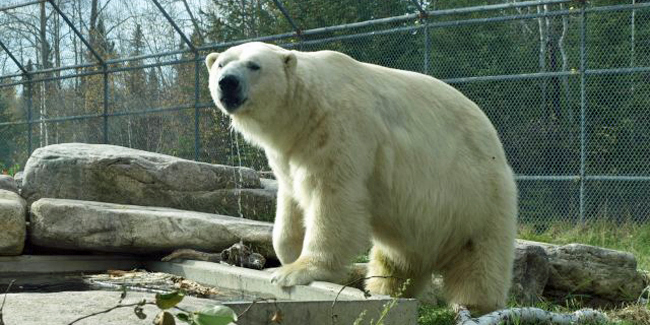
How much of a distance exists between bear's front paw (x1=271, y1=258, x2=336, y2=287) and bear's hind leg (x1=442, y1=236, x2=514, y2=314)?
30.8 inches

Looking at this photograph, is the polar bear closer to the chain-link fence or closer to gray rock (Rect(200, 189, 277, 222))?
gray rock (Rect(200, 189, 277, 222))

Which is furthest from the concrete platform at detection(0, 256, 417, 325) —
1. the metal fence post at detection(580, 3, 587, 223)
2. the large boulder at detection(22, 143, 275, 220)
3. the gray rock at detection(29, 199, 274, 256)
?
the metal fence post at detection(580, 3, 587, 223)

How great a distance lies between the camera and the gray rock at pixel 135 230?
17.2 ft

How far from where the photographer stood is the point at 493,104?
29.8ft

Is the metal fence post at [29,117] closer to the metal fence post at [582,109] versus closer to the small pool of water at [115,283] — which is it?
the metal fence post at [582,109]

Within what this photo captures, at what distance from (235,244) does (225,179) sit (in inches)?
81.5

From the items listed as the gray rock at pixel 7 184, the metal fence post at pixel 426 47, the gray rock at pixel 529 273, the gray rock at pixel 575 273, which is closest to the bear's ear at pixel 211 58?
the gray rock at pixel 575 273

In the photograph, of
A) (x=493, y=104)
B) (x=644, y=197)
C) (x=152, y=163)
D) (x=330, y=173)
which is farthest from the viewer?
(x=493, y=104)

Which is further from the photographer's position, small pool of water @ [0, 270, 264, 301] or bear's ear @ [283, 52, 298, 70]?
small pool of water @ [0, 270, 264, 301]

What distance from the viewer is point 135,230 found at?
17.2ft

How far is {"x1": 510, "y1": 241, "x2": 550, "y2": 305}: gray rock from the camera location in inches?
192

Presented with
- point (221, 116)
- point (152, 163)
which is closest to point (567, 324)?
point (152, 163)

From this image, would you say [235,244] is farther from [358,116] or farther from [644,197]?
[644,197]

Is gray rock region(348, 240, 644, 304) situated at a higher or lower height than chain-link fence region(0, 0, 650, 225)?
lower
